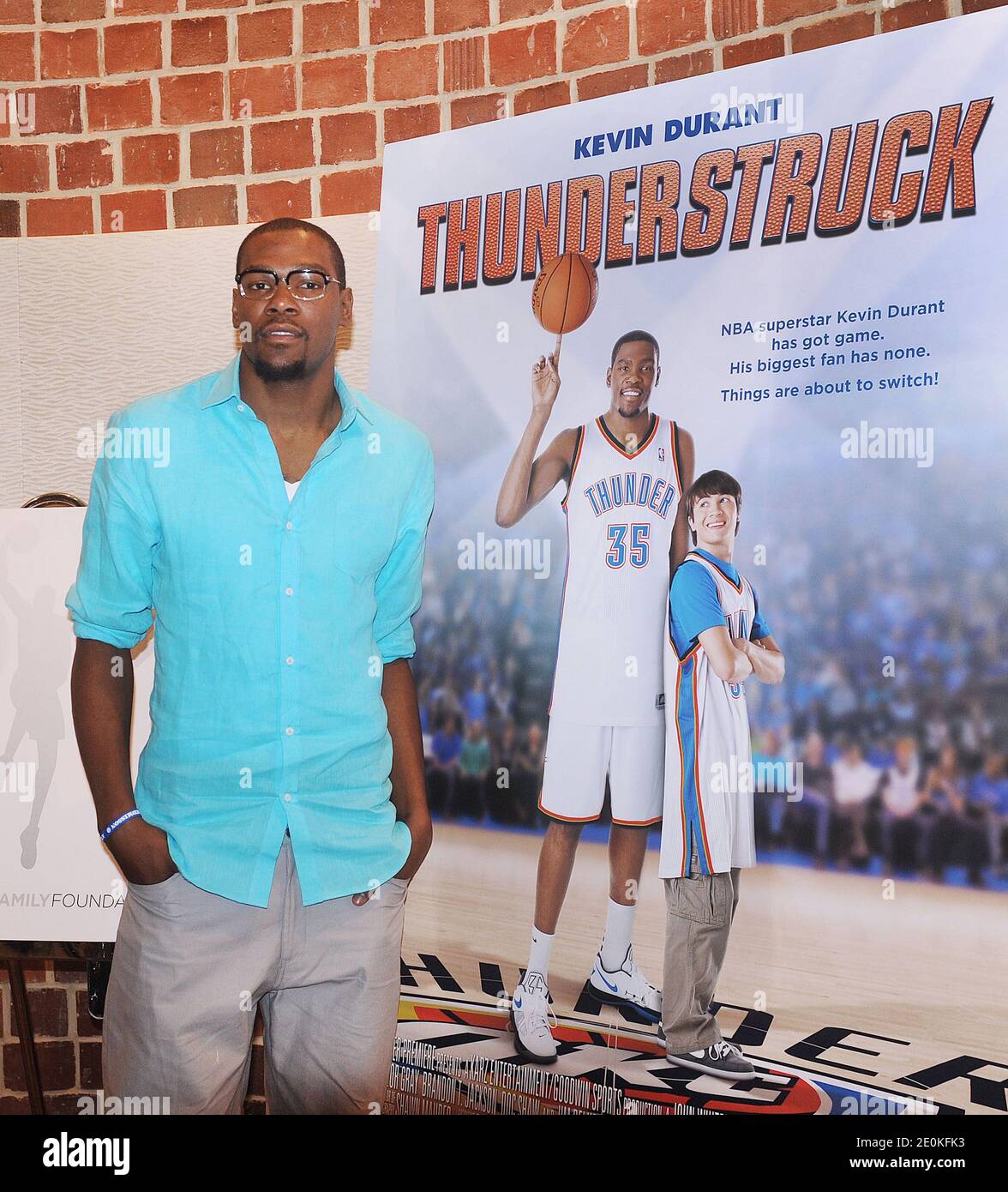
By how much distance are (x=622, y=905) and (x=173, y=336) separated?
183cm

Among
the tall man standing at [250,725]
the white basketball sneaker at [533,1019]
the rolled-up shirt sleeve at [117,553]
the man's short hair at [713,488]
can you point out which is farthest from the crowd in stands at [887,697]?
the rolled-up shirt sleeve at [117,553]

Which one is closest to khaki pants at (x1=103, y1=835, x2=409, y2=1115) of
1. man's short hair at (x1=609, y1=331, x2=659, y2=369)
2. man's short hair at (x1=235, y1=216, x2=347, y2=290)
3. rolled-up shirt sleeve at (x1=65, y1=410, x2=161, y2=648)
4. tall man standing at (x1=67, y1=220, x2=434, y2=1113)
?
tall man standing at (x1=67, y1=220, x2=434, y2=1113)

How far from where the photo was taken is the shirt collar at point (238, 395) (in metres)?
1.80

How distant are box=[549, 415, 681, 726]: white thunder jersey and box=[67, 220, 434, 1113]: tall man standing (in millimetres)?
580

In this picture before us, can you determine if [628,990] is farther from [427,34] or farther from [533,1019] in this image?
[427,34]

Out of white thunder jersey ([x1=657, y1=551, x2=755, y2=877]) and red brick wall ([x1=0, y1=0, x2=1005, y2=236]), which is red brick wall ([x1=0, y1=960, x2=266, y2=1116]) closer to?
white thunder jersey ([x1=657, y1=551, x2=755, y2=877])

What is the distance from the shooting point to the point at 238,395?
1.83m

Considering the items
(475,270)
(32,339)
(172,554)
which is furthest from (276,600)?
(32,339)

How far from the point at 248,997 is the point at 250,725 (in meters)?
0.42

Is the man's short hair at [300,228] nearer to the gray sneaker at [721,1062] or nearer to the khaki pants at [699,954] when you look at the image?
the khaki pants at [699,954]

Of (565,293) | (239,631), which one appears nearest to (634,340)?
(565,293)

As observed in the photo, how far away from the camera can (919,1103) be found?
1983 mm

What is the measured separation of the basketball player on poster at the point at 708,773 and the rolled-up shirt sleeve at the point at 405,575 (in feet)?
Answer: 1.85

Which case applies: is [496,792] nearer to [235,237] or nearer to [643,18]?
[235,237]
